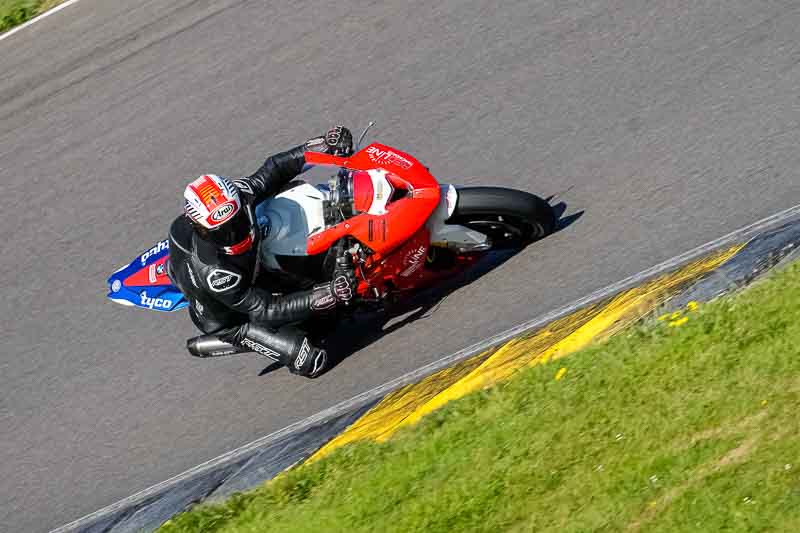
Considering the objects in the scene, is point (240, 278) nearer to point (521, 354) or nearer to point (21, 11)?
point (521, 354)

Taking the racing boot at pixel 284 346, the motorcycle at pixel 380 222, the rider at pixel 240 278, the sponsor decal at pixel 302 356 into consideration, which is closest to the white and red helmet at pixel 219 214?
the rider at pixel 240 278

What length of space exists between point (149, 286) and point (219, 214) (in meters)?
1.42

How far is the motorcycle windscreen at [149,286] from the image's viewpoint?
823cm

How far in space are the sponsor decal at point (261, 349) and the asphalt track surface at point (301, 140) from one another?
0.45 m

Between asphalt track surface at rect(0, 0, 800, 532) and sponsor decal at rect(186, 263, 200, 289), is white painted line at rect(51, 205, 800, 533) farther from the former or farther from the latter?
sponsor decal at rect(186, 263, 200, 289)

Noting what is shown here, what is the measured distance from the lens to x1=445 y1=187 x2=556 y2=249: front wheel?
25.3 ft

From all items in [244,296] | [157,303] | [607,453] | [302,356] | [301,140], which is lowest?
[607,453]

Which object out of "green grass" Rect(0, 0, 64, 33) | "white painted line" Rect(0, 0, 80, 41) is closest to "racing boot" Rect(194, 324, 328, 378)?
"white painted line" Rect(0, 0, 80, 41)

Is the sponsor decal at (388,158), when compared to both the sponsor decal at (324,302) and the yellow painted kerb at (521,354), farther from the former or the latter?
the yellow painted kerb at (521,354)

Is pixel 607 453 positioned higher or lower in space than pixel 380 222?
lower

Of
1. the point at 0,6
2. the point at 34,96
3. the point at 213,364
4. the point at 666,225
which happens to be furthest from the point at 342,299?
the point at 0,6

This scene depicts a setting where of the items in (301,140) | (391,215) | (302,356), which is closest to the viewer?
(391,215)

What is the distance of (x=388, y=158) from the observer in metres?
7.73

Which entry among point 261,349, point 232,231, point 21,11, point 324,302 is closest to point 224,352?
point 261,349
